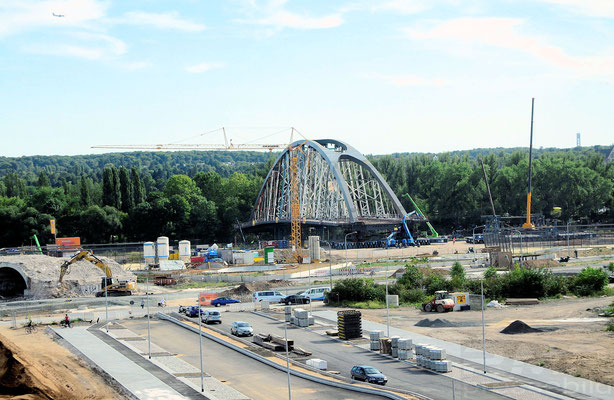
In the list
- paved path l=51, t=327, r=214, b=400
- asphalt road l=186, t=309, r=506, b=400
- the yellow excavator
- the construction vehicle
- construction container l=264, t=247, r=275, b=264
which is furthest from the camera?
construction container l=264, t=247, r=275, b=264

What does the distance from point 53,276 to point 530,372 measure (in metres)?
63.9

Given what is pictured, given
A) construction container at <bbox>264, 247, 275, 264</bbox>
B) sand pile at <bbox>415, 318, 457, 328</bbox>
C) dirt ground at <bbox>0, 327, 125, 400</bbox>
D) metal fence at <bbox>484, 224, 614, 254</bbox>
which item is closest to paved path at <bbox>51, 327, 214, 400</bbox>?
dirt ground at <bbox>0, 327, 125, 400</bbox>

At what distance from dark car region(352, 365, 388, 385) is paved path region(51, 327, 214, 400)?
8280 millimetres

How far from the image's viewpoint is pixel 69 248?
119 metres

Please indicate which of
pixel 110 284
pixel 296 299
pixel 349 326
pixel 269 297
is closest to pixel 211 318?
pixel 269 297

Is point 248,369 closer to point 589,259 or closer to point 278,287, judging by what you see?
point 278,287

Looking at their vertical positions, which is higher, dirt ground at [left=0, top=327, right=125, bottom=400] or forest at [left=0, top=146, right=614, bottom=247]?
forest at [left=0, top=146, right=614, bottom=247]

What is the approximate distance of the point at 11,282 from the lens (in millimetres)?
95312

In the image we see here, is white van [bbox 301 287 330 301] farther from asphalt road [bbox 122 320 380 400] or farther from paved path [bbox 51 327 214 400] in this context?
paved path [bbox 51 327 214 400]

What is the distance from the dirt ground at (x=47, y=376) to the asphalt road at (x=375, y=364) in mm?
13118

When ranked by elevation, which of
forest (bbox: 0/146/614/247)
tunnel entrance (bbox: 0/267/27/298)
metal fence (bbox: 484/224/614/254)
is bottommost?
tunnel entrance (bbox: 0/267/27/298)

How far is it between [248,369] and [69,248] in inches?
3340

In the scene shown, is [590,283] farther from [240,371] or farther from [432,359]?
[240,371]

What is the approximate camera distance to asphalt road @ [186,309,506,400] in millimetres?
35250
